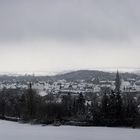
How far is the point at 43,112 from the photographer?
104ft

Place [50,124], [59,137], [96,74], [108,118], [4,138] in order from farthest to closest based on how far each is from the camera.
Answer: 1. [96,74]
2. [108,118]
3. [50,124]
4. [59,137]
5. [4,138]

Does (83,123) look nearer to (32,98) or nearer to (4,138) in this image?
(32,98)

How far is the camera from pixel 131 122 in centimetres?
2641

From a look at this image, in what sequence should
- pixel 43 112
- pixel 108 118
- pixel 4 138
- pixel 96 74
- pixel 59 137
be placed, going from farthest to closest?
pixel 96 74
pixel 43 112
pixel 108 118
pixel 59 137
pixel 4 138

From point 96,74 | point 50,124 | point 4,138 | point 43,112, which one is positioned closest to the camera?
point 4,138

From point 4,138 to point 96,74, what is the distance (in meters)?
164

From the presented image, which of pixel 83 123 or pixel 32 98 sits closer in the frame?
pixel 83 123

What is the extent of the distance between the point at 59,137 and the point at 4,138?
299 cm

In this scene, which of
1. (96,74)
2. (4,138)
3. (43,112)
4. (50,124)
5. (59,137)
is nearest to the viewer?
(4,138)

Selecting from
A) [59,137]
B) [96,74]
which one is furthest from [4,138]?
[96,74]

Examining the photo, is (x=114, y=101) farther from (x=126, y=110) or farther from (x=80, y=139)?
(x=80, y=139)

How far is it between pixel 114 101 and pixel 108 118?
2160 mm

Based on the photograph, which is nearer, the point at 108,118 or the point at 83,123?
the point at 83,123

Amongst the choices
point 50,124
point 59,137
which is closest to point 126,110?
Answer: point 50,124
